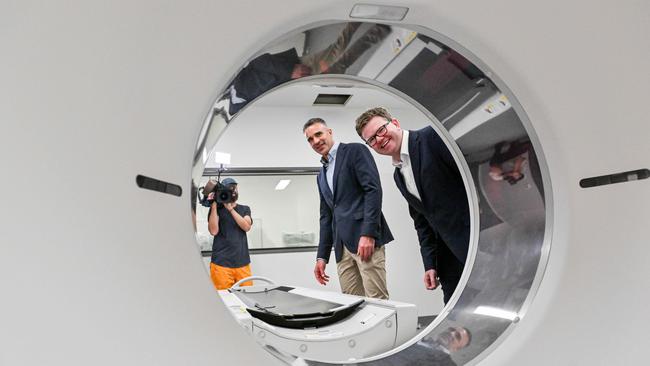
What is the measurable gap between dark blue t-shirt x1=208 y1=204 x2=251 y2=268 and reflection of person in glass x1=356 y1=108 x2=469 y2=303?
1999mm

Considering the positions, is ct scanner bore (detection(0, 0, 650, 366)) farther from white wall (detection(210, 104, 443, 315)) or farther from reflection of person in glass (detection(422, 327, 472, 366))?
white wall (detection(210, 104, 443, 315))

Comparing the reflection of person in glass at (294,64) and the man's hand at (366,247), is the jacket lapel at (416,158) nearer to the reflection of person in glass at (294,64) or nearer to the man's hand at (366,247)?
the reflection of person in glass at (294,64)

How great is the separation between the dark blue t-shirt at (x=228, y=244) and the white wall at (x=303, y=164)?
37 cm

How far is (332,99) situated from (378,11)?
4.06 meters

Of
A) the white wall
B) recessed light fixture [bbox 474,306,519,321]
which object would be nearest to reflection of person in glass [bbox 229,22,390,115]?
recessed light fixture [bbox 474,306,519,321]

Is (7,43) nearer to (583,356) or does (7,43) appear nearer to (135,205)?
(135,205)

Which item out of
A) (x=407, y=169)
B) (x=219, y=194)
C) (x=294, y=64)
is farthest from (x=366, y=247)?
(x=294, y=64)

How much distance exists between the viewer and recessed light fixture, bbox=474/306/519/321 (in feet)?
2.09

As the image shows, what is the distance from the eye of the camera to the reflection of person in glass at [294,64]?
0.63m

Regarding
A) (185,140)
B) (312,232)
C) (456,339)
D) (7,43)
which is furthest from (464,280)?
(312,232)

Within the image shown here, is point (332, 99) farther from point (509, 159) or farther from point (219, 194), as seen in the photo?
point (509, 159)

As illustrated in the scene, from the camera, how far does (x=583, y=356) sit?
0.54 meters

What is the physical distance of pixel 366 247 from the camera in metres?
2.74

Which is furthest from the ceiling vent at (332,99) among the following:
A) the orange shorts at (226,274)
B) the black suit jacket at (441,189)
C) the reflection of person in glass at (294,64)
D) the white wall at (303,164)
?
the reflection of person in glass at (294,64)
